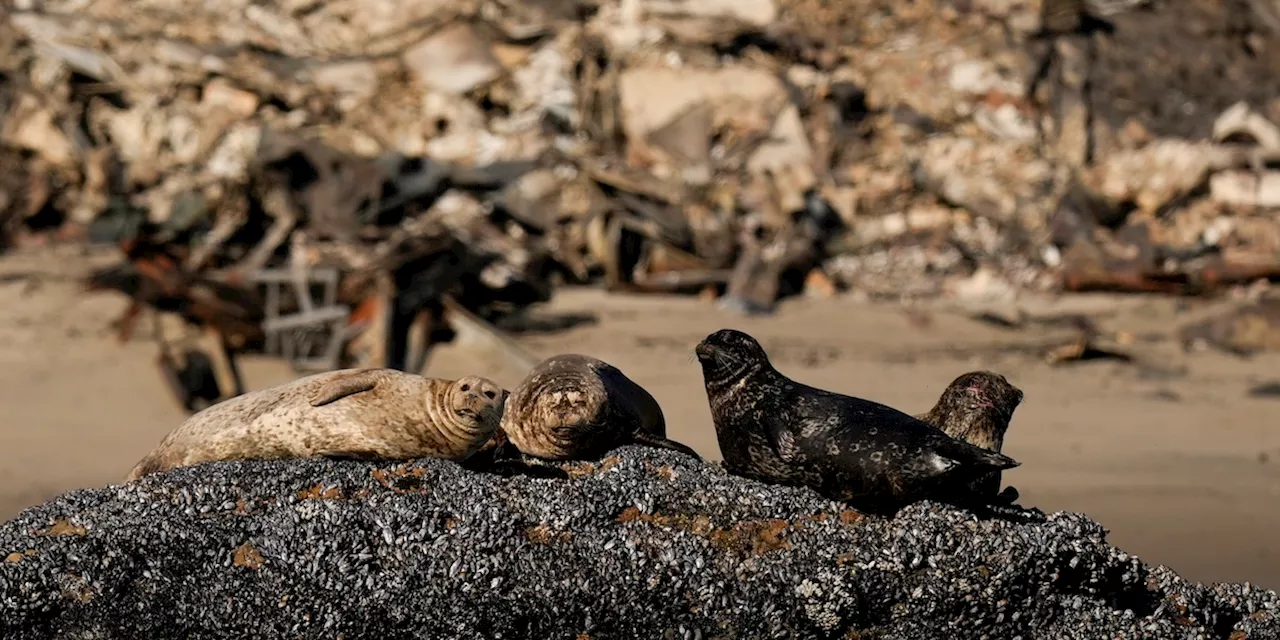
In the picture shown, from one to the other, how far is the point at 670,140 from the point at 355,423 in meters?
12.3

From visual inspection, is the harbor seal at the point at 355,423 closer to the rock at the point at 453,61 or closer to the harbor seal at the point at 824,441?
the harbor seal at the point at 824,441

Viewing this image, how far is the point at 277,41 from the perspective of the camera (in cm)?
1917

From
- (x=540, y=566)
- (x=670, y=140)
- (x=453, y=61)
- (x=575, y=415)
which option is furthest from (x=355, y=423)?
(x=453, y=61)

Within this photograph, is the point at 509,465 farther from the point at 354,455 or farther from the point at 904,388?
the point at 904,388

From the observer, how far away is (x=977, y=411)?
19.3 feet

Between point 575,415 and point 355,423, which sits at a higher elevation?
point 575,415

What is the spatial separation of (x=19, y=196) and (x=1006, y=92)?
10.6m

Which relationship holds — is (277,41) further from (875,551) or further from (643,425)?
(875,551)

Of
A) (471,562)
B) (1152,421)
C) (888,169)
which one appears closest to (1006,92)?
(888,169)

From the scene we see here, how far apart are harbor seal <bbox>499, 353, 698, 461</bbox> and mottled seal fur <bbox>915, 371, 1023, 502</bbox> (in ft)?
3.02

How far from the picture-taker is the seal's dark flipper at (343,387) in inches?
224

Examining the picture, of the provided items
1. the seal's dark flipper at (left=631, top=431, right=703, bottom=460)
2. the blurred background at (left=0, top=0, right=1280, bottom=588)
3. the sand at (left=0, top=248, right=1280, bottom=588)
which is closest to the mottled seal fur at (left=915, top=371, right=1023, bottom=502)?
the seal's dark flipper at (left=631, top=431, right=703, bottom=460)

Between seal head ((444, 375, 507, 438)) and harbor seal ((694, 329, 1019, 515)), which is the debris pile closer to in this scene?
seal head ((444, 375, 507, 438))

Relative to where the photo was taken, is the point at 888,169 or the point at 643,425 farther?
the point at 888,169
